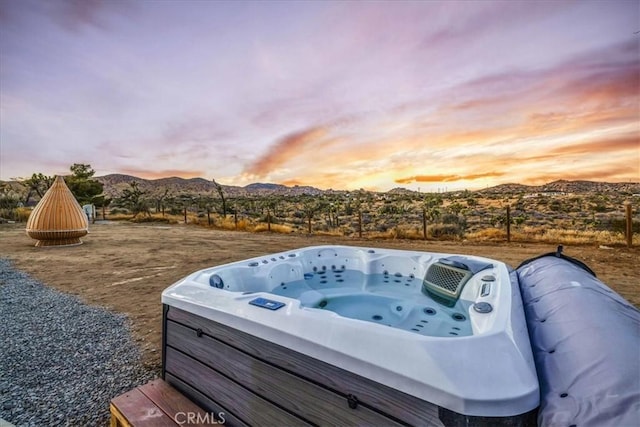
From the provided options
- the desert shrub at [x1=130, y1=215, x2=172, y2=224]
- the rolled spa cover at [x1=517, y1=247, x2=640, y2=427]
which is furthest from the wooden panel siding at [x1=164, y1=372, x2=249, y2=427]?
the desert shrub at [x1=130, y1=215, x2=172, y2=224]

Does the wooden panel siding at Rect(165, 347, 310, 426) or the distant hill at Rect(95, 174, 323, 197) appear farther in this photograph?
the distant hill at Rect(95, 174, 323, 197)

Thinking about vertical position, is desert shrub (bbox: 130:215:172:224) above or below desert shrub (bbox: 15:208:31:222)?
below

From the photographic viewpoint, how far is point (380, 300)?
348 centimetres

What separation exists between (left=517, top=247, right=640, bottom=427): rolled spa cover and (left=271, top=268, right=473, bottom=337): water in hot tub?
3.12 ft

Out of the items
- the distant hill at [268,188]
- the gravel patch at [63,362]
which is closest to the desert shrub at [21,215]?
the distant hill at [268,188]

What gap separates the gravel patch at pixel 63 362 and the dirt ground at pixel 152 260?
18 cm

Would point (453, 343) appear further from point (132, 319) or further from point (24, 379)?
point (132, 319)

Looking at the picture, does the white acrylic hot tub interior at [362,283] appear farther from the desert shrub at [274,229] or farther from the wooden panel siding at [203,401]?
the desert shrub at [274,229]

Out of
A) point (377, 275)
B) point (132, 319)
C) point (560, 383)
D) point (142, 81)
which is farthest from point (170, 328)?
point (142, 81)

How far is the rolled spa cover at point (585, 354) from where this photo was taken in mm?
875

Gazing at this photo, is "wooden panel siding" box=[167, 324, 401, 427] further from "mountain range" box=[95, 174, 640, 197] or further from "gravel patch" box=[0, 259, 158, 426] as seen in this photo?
"mountain range" box=[95, 174, 640, 197]

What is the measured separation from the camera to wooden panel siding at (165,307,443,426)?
3.36 ft

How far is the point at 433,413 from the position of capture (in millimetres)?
961

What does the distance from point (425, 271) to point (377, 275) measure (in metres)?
0.64
